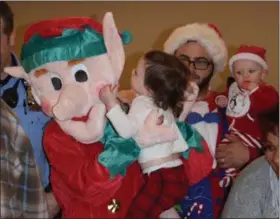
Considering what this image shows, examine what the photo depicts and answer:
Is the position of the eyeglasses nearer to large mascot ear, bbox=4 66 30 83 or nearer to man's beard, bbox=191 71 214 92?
man's beard, bbox=191 71 214 92

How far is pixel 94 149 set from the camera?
4.40 ft

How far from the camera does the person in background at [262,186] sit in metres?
1.34

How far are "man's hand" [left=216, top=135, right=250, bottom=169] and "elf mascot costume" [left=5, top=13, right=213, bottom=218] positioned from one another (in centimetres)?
38

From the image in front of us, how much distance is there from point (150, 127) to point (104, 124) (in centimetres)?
12

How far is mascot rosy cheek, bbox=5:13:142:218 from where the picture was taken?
1.27m

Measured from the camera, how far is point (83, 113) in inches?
50.9

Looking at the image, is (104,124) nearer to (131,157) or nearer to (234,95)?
(131,157)

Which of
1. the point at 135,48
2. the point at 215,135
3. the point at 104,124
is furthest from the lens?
the point at 135,48

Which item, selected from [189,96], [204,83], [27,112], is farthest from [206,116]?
[27,112]

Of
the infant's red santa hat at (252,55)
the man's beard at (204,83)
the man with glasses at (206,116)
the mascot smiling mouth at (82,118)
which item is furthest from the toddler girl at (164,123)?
the infant's red santa hat at (252,55)

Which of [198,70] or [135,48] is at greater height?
[198,70]

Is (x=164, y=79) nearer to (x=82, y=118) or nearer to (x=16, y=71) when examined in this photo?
(x=82, y=118)

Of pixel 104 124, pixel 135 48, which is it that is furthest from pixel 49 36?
Answer: pixel 135 48

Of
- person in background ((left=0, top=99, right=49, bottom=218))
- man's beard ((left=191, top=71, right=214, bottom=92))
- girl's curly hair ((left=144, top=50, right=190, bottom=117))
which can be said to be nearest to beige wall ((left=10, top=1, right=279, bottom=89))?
man's beard ((left=191, top=71, right=214, bottom=92))
